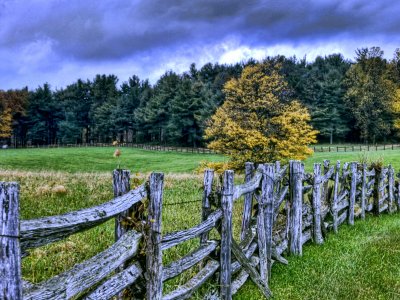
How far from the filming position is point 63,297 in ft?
9.34

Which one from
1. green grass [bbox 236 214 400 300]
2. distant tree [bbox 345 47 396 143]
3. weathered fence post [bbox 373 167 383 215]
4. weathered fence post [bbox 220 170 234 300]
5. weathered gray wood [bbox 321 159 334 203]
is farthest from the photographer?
distant tree [bbox 345 47 396 143]

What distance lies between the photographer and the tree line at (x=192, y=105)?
66062 mm

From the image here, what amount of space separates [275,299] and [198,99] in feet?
211

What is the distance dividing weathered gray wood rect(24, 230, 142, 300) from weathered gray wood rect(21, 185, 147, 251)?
293 millimetres

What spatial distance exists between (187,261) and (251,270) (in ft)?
5.63

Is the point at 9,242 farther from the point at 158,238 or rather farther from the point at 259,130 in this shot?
the point at 259,130

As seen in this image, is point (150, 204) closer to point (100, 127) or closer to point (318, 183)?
point (318, 183)

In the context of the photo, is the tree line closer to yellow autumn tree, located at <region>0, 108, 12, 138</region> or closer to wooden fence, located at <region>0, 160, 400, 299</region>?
yellow autumn tree, located at <region>0, 108, 12, 138</region>

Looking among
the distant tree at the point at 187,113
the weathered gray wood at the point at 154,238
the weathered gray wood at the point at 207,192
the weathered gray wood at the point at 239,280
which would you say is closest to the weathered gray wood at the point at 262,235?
the weathered gray wood at the point at 239,280

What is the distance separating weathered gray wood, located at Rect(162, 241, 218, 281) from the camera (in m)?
4.38

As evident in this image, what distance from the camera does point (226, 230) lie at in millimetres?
5477

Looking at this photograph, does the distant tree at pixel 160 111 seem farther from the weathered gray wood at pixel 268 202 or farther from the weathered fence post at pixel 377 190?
the weathered gray wood at pixel 268 202

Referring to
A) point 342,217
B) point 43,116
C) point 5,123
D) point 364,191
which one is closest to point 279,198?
point 342,217

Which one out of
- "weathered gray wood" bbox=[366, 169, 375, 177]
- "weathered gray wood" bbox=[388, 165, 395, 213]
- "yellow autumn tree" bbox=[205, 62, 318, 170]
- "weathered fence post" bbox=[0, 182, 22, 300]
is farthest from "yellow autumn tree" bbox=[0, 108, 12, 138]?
"weathered fence post" bbox=[0, 182, 22, 300]
